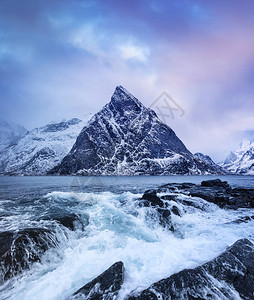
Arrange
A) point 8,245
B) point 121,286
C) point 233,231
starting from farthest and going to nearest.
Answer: point 233,231, point 8,245, point 121,286

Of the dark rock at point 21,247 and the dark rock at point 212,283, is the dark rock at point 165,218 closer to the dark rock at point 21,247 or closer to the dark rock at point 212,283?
the dark rock at point 212,283

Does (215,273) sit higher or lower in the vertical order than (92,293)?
higher

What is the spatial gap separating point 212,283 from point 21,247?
8.35 meters

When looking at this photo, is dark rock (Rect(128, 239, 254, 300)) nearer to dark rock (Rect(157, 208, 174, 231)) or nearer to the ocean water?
the ocean water

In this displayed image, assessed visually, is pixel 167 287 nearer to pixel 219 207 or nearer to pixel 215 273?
pixel 215 273

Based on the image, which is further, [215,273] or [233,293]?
[215,273]

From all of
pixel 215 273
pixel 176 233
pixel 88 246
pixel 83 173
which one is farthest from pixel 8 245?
pixel 83 173

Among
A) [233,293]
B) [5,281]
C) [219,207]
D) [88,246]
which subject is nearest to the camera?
[233,293]

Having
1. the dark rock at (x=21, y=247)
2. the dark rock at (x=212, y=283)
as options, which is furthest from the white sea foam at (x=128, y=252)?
the dark rock at (x=212, y=283)

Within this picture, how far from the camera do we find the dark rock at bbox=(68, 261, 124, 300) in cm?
480

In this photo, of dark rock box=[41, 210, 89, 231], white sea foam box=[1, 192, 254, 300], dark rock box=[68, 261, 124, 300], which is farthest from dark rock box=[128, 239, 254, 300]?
dark rock box=[41, 210, 89, 231]

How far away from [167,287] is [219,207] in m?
16.1

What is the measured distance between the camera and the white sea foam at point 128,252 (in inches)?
226

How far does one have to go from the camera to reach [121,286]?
5246 mm
